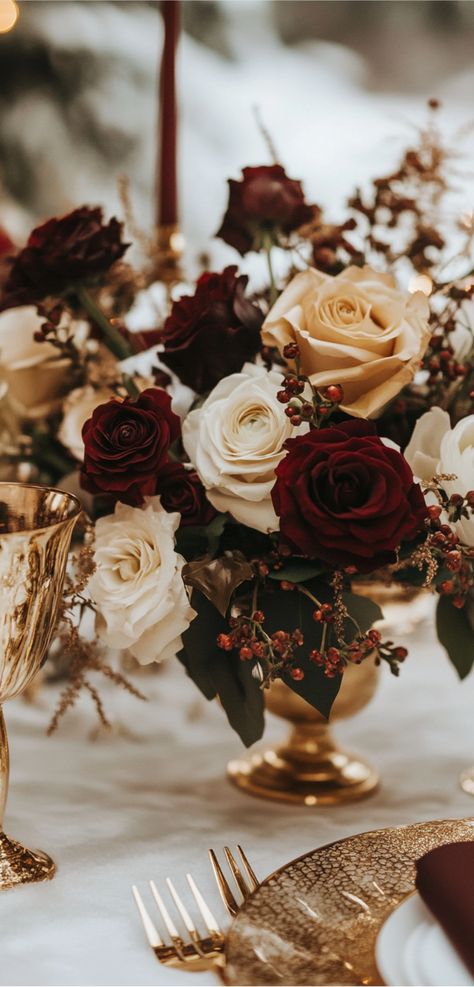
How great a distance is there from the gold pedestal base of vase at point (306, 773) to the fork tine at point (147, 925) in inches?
8.4

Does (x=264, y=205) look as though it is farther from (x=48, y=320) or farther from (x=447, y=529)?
(x=447, y=529)

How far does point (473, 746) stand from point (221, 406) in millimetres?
424

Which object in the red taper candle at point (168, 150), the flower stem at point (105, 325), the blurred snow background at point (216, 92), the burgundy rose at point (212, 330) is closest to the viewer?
the burgundy rose at point (212, 330)

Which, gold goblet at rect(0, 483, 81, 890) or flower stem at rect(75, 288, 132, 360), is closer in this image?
gold goblet at rect(0, 483, 81, 890)

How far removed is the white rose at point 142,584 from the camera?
624mm

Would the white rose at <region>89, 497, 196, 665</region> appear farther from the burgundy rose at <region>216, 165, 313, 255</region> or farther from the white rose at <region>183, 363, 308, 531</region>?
the burgundy rose at <region>216, 165, 313, 255</region>

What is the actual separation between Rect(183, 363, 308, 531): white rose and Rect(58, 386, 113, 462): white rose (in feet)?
0.66

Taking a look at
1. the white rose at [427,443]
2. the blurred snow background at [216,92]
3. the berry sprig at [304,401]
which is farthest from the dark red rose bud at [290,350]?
the blurred snow background at [216,92]

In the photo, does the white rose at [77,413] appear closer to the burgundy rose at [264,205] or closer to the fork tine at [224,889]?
the burgundy rose at [264,205]

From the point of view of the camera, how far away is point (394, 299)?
688 millimetres

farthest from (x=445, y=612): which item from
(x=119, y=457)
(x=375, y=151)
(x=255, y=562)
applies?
(x=375, y=151)

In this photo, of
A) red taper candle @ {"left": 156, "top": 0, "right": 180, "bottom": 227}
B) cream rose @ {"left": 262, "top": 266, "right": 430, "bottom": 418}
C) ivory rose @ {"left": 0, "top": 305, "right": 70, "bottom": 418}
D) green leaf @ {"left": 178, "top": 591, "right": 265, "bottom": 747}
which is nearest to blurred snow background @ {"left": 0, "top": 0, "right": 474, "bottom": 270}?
red taper candle @ {"left": 156, "top": 0, "right": 180, "bottom": 227}

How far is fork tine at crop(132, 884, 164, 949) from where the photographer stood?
55cm

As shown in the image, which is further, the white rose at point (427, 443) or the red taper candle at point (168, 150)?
the red taper candle at point (168, 150)
